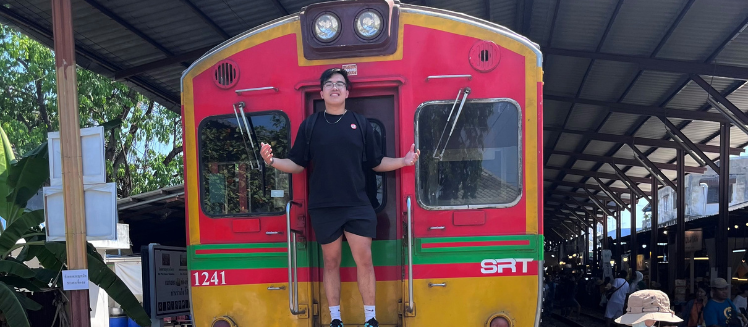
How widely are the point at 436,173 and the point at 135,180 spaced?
1857 cm

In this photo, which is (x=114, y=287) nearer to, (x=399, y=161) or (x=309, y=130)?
(x=309, y=130)

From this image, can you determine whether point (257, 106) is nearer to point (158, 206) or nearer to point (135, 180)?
point (158, 206)

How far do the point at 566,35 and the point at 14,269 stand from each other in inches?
404

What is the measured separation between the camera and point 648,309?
4.80 m

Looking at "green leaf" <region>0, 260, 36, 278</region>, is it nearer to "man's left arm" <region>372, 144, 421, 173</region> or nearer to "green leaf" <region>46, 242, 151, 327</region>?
"green leaf" <region>46, 242, 151, 327</region>

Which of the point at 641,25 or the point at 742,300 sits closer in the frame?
the point at 641,25

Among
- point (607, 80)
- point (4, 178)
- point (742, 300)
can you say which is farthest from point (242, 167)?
point (607, 80)

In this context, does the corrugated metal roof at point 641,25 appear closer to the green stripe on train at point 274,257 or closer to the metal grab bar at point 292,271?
the green stripe on train at point 274,257

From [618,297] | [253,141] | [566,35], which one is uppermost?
[566,35]

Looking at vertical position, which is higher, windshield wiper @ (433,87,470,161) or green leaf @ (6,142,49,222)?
windshield wiper @ (433,87,470,161)

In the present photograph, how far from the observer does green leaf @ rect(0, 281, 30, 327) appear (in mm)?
6527

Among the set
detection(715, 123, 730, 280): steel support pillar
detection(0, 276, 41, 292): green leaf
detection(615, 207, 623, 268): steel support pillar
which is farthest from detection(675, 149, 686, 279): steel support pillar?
detection(0, 276, 41, 292): green leaf

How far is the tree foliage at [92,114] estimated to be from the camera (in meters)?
18.0

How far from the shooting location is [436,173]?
5305 millimetres
